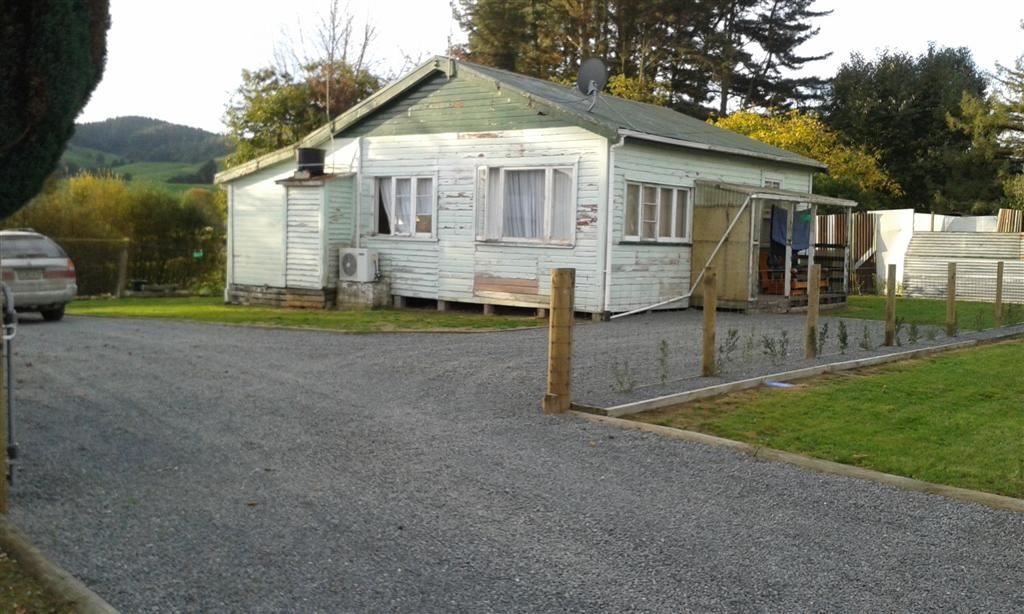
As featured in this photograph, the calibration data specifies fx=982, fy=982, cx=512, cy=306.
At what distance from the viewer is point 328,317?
17641mm

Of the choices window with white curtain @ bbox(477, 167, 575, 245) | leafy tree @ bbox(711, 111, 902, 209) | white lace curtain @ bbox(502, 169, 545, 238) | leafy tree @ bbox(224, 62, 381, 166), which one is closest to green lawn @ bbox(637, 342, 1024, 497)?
window with white curtain @ bbox(477, 167, 575, 245)

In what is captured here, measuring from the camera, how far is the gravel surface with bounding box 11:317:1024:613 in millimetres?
4531

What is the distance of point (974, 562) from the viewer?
5.03m

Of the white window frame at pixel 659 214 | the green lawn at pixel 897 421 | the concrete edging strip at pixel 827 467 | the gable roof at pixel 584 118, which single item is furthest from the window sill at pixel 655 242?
the concrete edging strip at pixel 827 467

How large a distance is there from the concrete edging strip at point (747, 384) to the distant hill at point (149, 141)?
2630 inches

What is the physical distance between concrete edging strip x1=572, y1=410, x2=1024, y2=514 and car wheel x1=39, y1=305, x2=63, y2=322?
11.9 m

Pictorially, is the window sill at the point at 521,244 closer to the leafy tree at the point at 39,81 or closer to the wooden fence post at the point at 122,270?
the leafy tree at the point at 39,81

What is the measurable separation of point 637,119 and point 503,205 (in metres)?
3.19

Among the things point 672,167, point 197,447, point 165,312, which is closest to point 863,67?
point 672,167

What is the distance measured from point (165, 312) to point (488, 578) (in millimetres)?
16343

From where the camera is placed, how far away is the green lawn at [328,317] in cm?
1591

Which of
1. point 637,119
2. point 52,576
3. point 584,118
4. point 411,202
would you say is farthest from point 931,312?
point 52,576

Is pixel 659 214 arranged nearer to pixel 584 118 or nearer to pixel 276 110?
pixel 584 118

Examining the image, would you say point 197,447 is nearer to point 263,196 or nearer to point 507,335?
point 507,335
